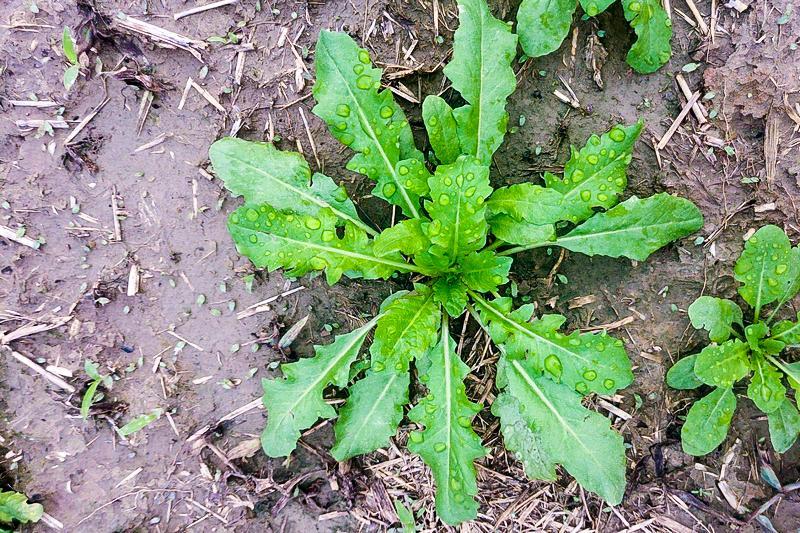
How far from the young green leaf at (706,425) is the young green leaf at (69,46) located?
132 inches

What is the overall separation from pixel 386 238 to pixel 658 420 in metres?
1.66

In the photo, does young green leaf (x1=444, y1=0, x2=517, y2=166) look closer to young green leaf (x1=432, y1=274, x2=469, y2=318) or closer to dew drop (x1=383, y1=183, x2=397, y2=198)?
dew drop (x1=383, y1=183, x2=397, y2=198)

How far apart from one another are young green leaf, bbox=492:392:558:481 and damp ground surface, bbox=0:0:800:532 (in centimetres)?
16

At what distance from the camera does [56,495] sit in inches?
114

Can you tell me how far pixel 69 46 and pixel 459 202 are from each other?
1.98m

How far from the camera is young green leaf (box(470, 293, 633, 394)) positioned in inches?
97.3

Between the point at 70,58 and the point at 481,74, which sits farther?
the point at 70,58

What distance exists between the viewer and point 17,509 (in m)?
2.84

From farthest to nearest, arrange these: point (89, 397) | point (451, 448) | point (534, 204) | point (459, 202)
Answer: point (89, 397) → point (451, 448) → point (534, 204) → point (459, 202)

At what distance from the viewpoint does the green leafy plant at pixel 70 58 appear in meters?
2.73

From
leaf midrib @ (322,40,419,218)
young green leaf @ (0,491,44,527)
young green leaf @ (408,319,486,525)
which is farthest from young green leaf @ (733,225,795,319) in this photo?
young green leaf @ (0,491,44,527)

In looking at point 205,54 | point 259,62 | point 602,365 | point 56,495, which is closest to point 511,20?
point 259,62

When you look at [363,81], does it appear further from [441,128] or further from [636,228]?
[636,228]

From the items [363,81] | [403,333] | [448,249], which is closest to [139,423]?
[403,333]
